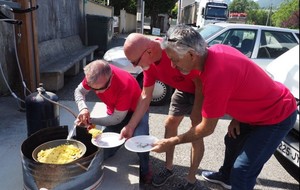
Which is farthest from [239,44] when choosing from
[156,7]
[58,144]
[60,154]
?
[156,7]

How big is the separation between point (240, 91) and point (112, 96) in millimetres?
1367

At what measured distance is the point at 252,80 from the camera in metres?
2.02

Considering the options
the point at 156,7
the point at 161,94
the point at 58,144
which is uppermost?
the point at 156,7

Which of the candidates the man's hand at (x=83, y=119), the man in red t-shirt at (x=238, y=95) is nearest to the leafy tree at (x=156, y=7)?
the man's hand at (x=83, y=119)

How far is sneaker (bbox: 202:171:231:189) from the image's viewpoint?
11.0 ft

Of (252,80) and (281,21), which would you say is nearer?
(281,21)

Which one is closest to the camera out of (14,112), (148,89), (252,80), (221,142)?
(252,80)

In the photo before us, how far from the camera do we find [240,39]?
6000 millimetres

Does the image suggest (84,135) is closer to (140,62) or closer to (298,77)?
(140,62)

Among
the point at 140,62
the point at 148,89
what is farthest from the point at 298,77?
the point at 148,89

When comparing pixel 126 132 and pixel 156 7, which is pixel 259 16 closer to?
pixel 126 132

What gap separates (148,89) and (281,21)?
6.56 ft

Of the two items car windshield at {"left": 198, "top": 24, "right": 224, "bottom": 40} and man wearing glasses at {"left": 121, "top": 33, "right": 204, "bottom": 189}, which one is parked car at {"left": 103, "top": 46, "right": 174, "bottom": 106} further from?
man wearing glasses at {"left": 121, "top": 33, "right": 204, "bottom": 189}

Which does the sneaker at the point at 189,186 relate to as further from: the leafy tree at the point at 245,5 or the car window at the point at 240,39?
the car window at the point at 240,39
